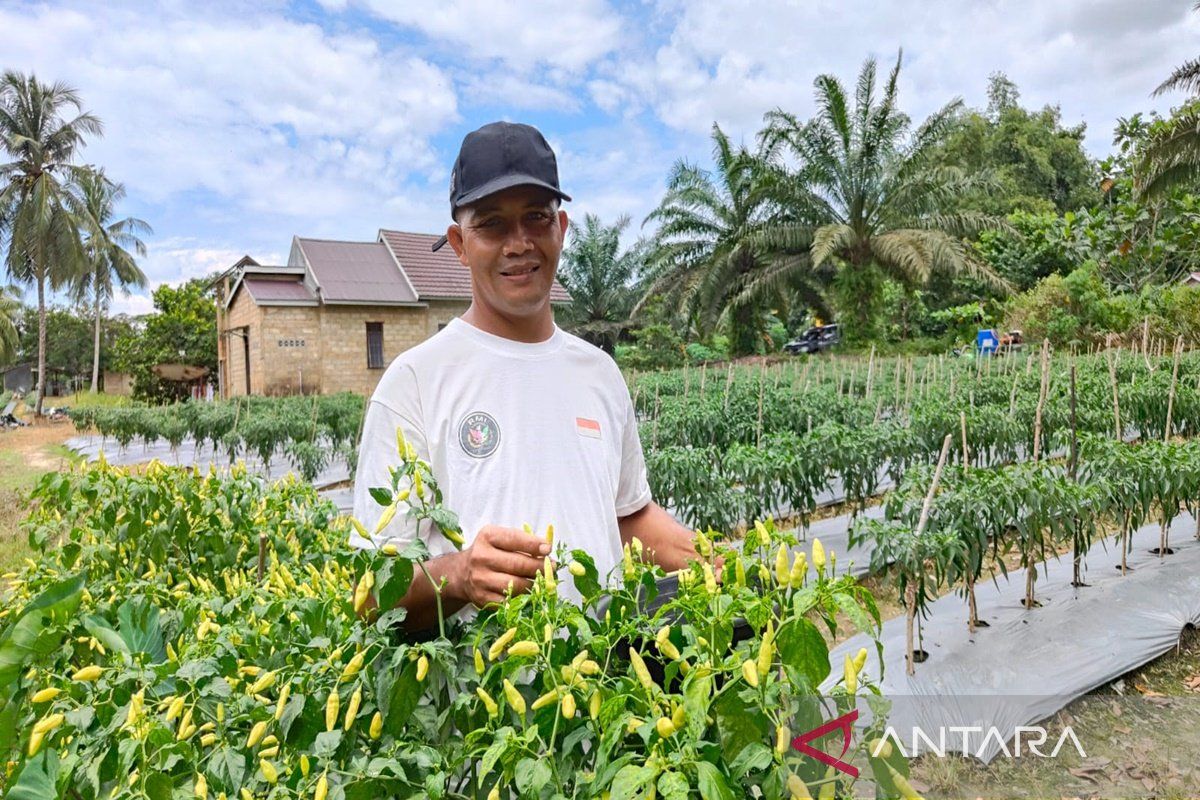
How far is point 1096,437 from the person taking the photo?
599cm

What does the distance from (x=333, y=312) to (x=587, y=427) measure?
73.8 feet

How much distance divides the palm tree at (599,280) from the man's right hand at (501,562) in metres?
24.9

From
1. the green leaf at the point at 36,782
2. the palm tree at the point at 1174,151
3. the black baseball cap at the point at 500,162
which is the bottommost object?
the green leaf at the point at 36,782

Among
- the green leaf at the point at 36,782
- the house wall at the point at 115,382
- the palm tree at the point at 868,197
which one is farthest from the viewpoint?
the house wall at the point at 115,382

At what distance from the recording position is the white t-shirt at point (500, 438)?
4.56 feet

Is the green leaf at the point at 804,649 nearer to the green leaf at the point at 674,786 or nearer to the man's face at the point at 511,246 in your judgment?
the green leaf at the point at 674,786

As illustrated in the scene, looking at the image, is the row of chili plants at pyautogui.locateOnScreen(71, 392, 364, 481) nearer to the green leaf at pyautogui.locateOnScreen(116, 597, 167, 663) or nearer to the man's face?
the green leaf at pyautogui.locateOnScreen(116, 597, 167, 663)

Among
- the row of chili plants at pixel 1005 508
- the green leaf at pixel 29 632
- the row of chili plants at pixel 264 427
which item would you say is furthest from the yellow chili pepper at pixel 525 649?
the row of chili plants at pixel 264 427

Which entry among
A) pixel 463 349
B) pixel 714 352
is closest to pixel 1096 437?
pixel 463 349

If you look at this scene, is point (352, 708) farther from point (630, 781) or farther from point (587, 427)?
point (587, 427)

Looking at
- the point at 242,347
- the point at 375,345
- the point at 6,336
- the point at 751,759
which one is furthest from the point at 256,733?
the point at 6,336

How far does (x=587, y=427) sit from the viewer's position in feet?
5.22

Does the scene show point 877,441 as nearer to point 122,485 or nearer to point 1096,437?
point 1096,437

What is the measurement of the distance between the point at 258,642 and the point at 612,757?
1.02 metres
